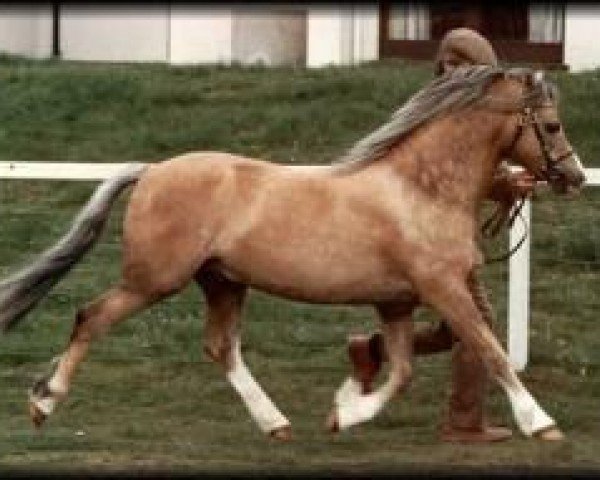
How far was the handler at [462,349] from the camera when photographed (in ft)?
29.7

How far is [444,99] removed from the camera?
8.85 metres

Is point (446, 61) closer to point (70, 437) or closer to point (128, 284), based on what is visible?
point (128, 284)

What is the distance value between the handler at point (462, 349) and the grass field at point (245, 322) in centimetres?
17

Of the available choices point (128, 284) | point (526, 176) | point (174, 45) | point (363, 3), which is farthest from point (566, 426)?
point (174, 45)

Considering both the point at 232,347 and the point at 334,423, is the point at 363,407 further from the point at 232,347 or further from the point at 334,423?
the point at 232,347

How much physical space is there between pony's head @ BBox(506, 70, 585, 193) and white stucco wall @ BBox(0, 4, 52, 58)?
44.0ft

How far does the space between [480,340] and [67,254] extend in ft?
6.08

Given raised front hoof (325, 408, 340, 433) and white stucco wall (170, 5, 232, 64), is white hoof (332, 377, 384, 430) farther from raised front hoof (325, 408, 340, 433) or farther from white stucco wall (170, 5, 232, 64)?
white stucco wall (170, 5, 232, 64)

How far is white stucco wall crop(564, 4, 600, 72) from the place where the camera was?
1938 centimetres

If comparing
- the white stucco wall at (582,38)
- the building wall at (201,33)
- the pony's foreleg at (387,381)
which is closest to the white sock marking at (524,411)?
the pony's foreleg at (387,381)

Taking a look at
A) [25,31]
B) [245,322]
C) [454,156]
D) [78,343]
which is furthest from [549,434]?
[25,31]

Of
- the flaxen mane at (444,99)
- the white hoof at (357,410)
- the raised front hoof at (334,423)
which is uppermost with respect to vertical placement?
the flaxen mane at (444,99)

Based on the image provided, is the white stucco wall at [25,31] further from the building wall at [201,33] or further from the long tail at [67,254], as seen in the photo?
the long tail at [67,254]

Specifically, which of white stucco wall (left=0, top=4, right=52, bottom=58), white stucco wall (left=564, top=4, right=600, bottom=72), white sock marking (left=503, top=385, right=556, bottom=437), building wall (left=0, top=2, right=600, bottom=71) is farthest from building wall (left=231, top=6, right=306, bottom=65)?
white sock marking (left=503, top=385, right=556, bottom=437)
